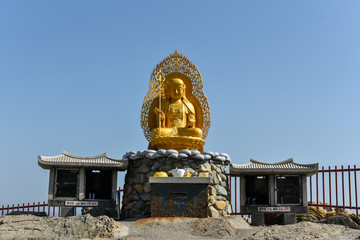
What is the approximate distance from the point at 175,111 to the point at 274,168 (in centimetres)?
416

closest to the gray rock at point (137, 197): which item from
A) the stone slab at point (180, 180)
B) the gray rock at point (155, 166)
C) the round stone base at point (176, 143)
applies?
the gray rock at point (155, 166)

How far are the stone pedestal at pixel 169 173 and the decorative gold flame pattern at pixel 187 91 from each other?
2253 mm

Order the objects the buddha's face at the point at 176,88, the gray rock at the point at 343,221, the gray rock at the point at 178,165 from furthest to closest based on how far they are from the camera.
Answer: the buddha's face at the point at 176,88 < the gray rock at the point at 343,221 < the gray rock at the point at 178,165

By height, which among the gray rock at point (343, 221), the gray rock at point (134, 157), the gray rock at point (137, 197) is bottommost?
the gray rock at point (343, 221)

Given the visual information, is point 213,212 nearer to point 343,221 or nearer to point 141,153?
point 141,153

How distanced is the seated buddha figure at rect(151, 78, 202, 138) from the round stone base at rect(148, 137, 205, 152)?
0.51m

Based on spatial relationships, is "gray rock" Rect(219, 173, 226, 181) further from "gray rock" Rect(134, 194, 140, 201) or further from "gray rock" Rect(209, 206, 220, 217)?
"gray rock" Rect(134, 194, 140, 201)

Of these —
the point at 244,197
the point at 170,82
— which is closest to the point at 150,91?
the point at 170,82

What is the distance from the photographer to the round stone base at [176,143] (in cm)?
1495

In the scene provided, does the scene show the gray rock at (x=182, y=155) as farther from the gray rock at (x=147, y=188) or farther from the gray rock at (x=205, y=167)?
the gray rock at (x=147, y=188)

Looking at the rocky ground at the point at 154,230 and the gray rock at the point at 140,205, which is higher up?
the gray rock at the point at 140,205

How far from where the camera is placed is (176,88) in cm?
1659

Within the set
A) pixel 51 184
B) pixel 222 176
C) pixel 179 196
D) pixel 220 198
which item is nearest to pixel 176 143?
pixel 222 176

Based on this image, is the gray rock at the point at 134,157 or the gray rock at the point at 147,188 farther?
the gray rock at the point at 134,157
